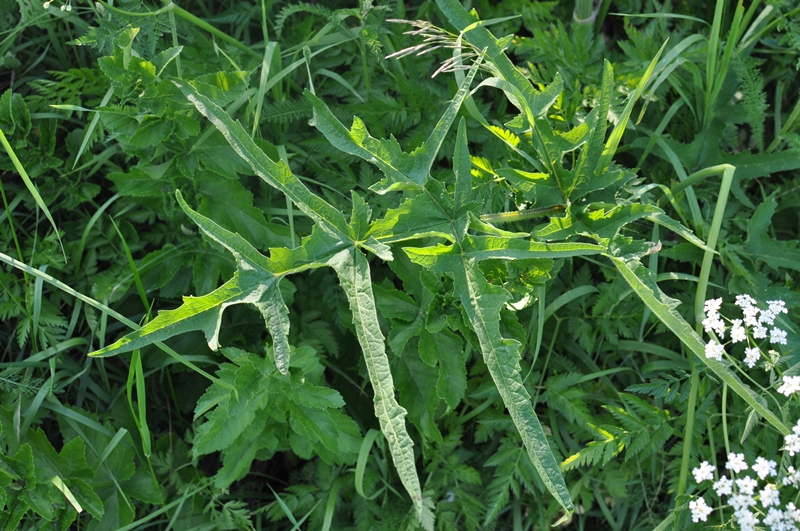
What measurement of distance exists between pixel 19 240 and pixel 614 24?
251 centimetres

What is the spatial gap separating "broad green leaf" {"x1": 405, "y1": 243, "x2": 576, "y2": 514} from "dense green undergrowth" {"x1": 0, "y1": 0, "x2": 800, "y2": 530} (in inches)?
5.1

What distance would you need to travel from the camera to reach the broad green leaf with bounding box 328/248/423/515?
143 cm

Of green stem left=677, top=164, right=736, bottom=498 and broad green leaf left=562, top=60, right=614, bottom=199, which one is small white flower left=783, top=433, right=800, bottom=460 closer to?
green stem left=677, top=164, right=736, bottom=498

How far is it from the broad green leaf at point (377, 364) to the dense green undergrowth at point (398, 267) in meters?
0.20

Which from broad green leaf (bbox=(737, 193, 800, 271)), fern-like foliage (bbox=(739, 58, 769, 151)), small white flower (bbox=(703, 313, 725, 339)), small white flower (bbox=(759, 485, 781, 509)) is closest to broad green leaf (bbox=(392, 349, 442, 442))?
small white flower (bbox=(703, 313, 725, 339))

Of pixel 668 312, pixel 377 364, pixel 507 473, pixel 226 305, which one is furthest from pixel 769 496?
pixel 226 305

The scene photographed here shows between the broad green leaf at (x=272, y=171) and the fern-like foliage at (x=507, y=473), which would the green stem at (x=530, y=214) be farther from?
the fern-like foliage at (x=507, y=473)

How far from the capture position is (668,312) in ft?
5.28

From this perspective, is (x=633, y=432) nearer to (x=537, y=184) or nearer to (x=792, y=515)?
(x=792, y=515)

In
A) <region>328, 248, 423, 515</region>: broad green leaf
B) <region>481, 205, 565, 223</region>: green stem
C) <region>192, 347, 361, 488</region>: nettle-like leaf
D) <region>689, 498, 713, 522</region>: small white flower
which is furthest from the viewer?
<region>192, 347, 361, 488</region>: nettle-like leaf

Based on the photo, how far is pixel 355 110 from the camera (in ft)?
7.98

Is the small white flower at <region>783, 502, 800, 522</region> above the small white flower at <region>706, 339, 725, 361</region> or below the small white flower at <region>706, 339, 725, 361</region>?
below

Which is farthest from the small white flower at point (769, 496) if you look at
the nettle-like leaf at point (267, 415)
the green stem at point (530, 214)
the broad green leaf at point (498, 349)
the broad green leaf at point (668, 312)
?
the nettle-like leaf at point (267, 415)

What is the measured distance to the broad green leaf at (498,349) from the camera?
1442mm
